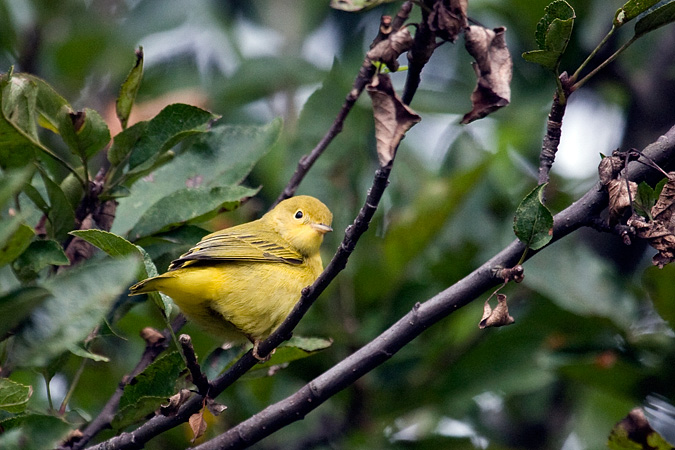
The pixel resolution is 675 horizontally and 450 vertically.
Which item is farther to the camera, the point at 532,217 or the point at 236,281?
the point at 236,281

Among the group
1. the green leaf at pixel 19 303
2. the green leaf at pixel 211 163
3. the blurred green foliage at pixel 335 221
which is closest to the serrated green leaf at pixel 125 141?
the blurred green foliage at pixel 335 221

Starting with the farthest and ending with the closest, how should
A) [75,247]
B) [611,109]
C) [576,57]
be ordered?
[611,109], [576,57], [75,247]

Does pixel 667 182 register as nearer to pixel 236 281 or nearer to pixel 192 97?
pixel 236 281

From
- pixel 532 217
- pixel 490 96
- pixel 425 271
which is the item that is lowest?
pixel 425 271

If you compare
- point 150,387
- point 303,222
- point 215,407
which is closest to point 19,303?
point 215,407

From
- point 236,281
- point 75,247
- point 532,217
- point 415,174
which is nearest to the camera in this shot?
point 532,217

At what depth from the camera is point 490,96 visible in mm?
1971

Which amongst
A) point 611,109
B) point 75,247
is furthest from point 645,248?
point 75,247

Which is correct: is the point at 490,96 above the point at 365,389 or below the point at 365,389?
above

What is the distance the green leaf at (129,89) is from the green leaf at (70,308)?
3.36 ft

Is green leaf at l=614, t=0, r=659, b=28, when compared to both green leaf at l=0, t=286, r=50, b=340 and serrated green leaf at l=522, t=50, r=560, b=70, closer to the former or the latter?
serrated green leaf at l=522, t=50, r=560, b=70

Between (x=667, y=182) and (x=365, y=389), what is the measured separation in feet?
7.36

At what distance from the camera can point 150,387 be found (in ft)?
8.02

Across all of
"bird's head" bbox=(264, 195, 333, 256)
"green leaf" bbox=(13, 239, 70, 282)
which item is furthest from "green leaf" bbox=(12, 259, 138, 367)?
"bird's head" bbox=(264, 195, 333, 256)
